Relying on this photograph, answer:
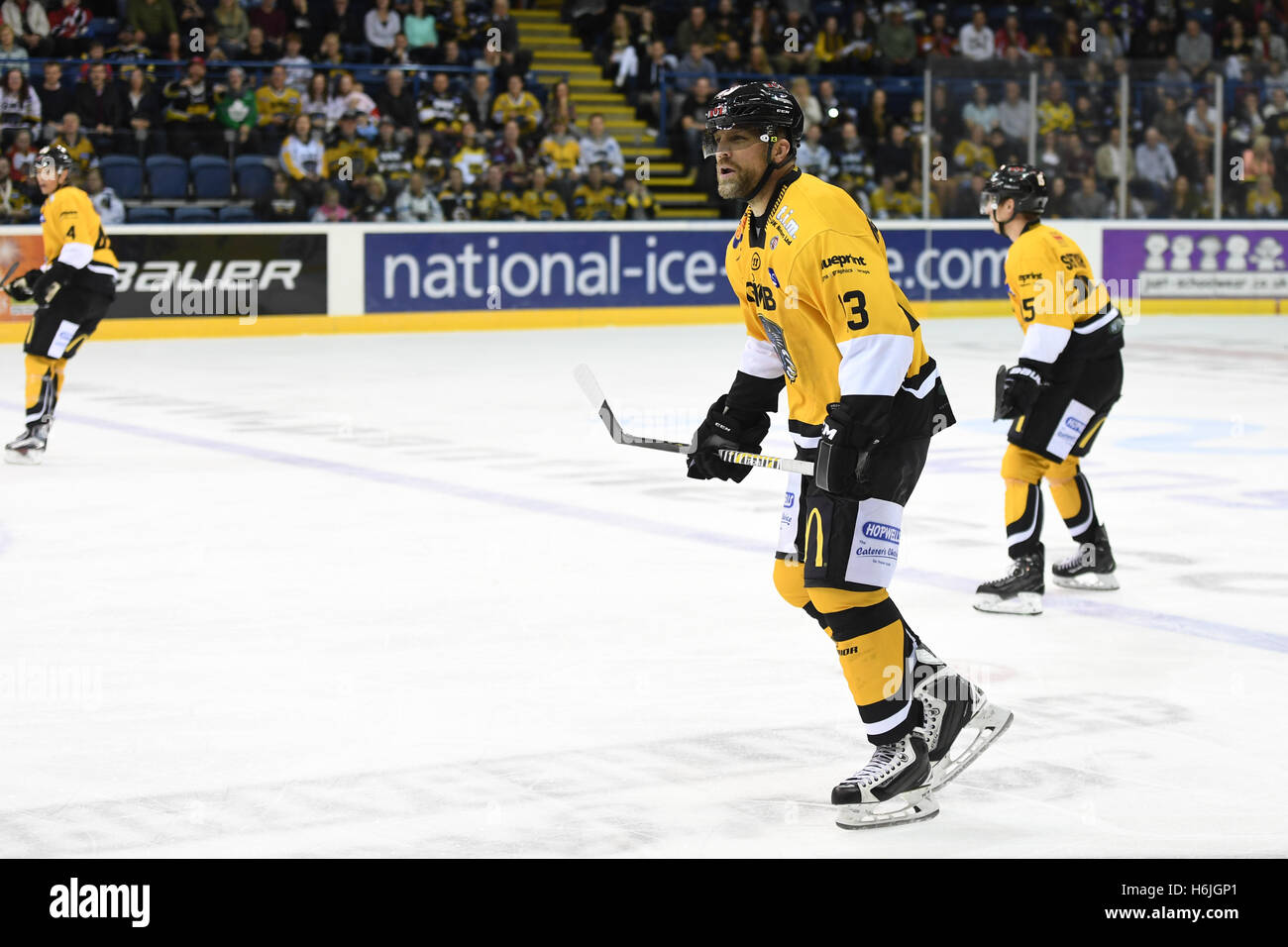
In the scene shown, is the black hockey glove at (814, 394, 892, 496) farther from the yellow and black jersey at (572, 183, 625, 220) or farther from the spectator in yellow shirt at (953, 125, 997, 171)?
the spectator in yellow shirt at (953, 125, 997, 171)

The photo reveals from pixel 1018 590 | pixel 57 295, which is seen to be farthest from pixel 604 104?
pixel 1018 590

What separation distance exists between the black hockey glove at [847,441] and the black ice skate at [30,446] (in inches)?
281

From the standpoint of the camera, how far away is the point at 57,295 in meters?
10.4

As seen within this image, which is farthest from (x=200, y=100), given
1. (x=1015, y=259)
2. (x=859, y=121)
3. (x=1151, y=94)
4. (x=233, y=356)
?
(x=1015, y=259)

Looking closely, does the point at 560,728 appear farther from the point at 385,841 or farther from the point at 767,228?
the point at 767,228

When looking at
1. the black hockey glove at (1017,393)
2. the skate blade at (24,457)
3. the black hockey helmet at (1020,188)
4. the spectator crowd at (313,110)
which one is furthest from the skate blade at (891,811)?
the spectator crowd at (313,110)

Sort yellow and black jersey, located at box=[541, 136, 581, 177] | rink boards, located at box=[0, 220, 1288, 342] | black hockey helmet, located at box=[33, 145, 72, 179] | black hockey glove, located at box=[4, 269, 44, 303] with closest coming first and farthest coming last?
1. black hockey helmet, located at box=[33, 145, 72, 179]
2. black hockey glove, located at box=[4, 269, 44, 303]
3. rink boards, located at box=[0, 220, 1288, 342]
4. yellow and black jersey, located at box=[541, 136, 581, 177]

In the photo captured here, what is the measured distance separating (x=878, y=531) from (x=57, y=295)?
24.3ft

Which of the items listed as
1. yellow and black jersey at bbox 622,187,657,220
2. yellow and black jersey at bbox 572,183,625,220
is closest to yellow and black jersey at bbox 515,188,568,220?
yellow and black jersey at bbox 572,183,625,220

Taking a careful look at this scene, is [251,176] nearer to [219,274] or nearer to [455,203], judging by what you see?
[219,274]

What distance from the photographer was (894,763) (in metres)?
4.21

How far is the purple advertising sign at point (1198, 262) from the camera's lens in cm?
2136

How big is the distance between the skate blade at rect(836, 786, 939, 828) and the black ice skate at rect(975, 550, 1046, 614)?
235 cm

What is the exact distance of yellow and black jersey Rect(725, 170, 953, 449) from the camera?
13.2 ft
